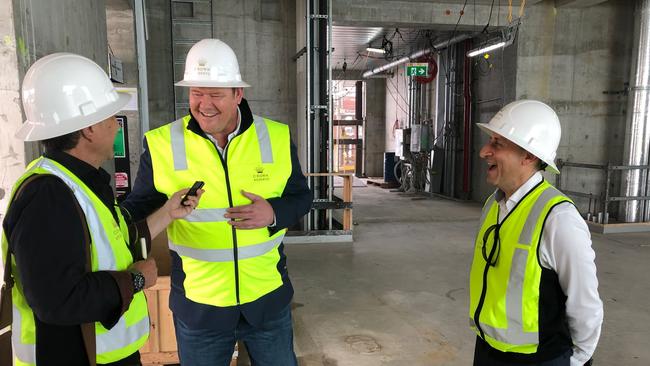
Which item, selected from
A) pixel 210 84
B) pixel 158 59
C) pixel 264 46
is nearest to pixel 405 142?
pixel 264 46

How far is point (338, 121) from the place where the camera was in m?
19.2

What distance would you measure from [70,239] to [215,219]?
620mm

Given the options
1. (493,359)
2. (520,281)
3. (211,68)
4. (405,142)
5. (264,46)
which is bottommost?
(493,359)

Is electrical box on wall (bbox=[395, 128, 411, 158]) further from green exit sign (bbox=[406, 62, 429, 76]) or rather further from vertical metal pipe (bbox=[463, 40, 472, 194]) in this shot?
green exit sign (bbox=[406, 62, 429, 76])

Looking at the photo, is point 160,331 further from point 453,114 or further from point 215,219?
point 453,114

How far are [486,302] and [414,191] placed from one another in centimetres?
1244

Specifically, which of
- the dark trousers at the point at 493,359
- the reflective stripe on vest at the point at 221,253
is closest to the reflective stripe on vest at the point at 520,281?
the dark trousers at the point at 493,359

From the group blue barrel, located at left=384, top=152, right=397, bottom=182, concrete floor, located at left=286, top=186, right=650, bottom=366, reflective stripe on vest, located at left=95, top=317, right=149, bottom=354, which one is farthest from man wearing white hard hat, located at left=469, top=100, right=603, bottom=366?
blue barrel, located at left=384, top=152, right=397, bottom=182

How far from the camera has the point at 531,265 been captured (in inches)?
63.9

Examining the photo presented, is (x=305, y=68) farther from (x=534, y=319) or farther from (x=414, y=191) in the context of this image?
(x=414, y=191)

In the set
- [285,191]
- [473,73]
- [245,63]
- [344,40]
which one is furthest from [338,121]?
[285,191]

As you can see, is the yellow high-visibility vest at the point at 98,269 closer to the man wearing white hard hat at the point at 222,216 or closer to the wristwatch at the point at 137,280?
the wristwatch at the point at 137,280

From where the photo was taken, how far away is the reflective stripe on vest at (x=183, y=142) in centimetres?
186

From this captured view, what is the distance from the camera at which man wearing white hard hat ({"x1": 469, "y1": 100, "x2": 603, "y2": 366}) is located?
158cm
